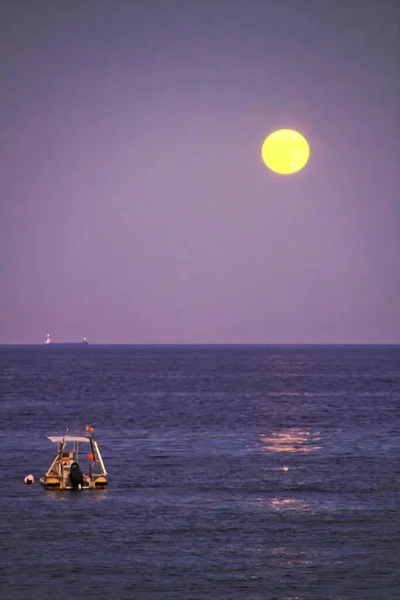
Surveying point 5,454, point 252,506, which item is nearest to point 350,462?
point 252,506

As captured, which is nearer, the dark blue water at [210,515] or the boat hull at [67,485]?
the dark blue water at [210,515]

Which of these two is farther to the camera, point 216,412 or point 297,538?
point 216,412

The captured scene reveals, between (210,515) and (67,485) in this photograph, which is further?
(67,485)

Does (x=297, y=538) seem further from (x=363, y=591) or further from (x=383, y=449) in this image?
(x=383, y=449)

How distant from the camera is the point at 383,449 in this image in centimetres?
7969

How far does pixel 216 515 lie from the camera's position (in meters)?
50.4

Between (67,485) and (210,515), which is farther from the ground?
(67,485)

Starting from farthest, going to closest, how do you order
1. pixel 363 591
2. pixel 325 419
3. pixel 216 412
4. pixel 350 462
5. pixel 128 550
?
pixel 216 412 → pixel 325 419 → pixel 350 462 → pixel 128 550 → pixel 363 591

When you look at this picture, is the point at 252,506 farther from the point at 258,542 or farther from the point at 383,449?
the point at 383,449

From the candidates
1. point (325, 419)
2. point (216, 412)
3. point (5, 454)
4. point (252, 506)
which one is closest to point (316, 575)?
point (252, 506)

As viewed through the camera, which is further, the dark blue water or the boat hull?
the boat hull

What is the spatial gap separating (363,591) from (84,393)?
124117 millimetres

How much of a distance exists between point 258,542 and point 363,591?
26.3 feet

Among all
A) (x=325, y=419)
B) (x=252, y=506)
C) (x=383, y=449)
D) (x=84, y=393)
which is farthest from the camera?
(x=84, y=393)
